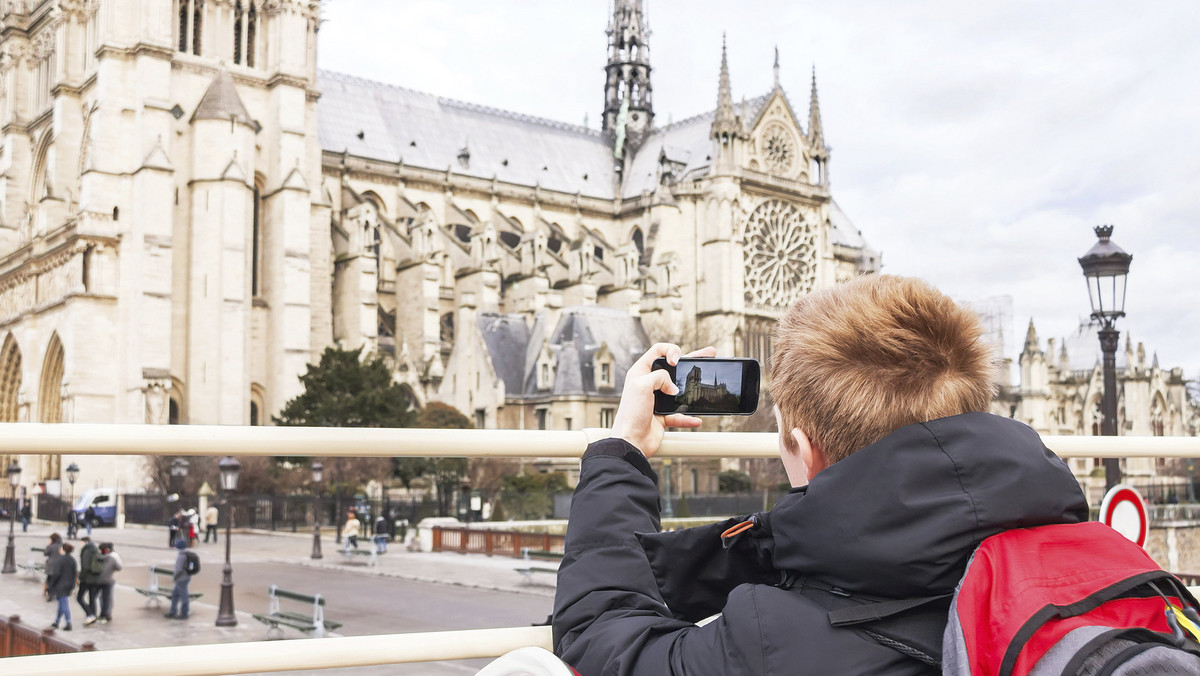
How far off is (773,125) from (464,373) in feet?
77.4

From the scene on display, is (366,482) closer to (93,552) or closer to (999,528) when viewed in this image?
(93,552)

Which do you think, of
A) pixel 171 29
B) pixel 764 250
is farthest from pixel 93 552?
pixel 764 250

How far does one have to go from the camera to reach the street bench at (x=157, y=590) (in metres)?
6.73

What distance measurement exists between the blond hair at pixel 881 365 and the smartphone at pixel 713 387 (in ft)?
0.72

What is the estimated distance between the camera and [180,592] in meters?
6.83

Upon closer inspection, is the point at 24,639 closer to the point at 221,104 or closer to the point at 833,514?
the point at 833,514

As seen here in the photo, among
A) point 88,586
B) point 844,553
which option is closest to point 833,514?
point 844,553

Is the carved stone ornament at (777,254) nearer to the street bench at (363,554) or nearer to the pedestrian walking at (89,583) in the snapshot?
the street bench at (363,554)

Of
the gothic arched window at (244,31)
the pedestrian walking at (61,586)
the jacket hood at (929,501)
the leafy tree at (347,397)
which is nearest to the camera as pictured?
the jacket hood at (929,501)

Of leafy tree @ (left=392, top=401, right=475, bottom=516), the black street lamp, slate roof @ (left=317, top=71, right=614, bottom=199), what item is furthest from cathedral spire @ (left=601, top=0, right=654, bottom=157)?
the black street lamp

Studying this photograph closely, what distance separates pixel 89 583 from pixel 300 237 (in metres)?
32.8

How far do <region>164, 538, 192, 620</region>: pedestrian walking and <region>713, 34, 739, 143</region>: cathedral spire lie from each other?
155 feet

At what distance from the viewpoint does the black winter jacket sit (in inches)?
49.7

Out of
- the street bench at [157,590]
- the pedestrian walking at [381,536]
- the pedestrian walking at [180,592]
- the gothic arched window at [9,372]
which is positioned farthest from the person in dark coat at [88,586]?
the gothic arched window at [9,372]
